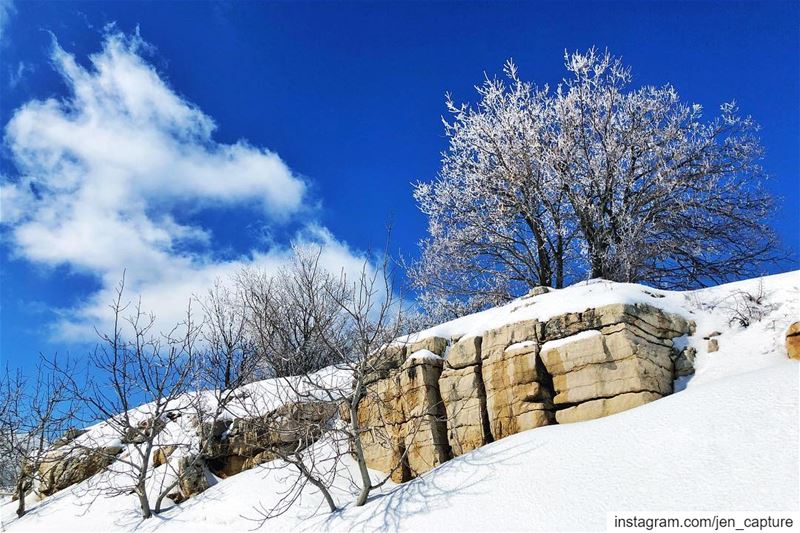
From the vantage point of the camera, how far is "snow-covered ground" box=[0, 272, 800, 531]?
562 cm

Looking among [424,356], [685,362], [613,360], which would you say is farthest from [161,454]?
[685,362]

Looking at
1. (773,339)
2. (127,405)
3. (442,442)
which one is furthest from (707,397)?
(127,405)

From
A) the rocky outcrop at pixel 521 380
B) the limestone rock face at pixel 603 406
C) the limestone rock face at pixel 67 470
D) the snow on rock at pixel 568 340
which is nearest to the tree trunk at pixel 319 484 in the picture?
the rocky outcrop at pixel 521 380

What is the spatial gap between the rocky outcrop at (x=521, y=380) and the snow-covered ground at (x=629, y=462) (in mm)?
332

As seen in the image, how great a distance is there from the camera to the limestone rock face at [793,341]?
25.0ft

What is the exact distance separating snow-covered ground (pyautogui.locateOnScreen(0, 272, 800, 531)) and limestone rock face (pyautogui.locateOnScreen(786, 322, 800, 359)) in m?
0.17

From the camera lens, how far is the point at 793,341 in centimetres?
768

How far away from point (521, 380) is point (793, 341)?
3.76m

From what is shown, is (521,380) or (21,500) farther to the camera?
(21,500)

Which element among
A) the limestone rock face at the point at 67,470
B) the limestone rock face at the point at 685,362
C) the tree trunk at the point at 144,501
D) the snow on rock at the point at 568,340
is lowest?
the tree trunk at the point at 144,501

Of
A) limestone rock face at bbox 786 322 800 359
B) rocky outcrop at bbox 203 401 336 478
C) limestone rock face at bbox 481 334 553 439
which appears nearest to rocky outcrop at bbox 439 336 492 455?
limestone rock face at bbox 481 334 553 439

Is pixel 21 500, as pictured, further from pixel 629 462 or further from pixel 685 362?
pixel 685 362

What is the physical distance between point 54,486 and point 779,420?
15994 millimetres

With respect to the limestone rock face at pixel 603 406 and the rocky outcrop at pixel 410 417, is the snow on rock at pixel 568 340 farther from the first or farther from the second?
the rocky outcrop at pixel 410 417
